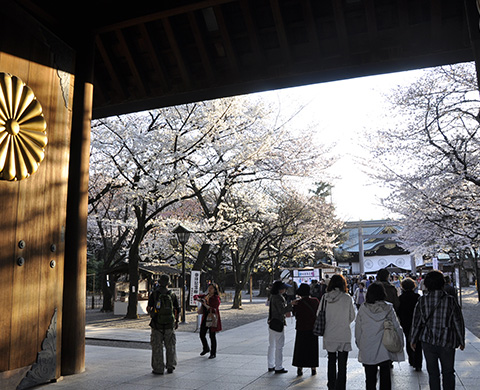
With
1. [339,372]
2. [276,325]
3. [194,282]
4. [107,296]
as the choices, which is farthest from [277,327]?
[107,296]

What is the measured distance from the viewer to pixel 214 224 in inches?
768

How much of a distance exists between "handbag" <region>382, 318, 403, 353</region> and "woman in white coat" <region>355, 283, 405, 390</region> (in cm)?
6

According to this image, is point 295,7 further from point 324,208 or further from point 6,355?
point 324,208

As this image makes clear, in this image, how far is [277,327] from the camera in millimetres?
7438

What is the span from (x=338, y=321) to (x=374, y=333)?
2.15ft

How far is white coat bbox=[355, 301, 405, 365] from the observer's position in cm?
518

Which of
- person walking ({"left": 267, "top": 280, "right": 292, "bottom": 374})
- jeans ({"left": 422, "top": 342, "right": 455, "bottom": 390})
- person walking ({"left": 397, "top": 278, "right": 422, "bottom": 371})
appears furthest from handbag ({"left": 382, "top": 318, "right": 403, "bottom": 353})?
person walking ({"left": 397, "top": 278, "right": 422, "bottom": 371})

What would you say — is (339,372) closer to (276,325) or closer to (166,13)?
(276,325)

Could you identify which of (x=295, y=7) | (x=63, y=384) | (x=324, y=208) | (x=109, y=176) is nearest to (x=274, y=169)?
(x=109, y=176)

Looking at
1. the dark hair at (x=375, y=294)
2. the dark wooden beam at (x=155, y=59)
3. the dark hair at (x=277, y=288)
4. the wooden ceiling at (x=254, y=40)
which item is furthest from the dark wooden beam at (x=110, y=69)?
the dark hair at (x=375, y=294)

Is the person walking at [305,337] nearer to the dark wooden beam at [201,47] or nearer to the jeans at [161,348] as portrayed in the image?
the jeans at [161,348]

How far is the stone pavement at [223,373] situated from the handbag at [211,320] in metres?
0.67

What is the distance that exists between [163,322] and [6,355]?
2648 mm

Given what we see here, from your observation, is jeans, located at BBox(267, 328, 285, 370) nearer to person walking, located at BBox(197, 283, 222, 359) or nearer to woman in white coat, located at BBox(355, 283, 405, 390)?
person walking, located at BBox(197, 283, 222, 359)
